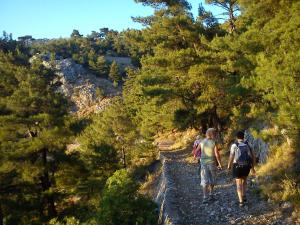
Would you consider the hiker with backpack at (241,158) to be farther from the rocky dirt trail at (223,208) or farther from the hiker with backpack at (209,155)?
the rocky dirt trail at (223,208)

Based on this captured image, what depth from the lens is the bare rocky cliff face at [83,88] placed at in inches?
3674

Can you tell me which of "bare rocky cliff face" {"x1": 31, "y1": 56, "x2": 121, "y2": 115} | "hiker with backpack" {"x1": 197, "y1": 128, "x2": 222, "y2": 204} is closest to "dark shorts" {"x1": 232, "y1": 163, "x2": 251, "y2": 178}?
"hiker with backpack" {"x1": 197, "y1": 128, "x2": 222, "y2": 204}

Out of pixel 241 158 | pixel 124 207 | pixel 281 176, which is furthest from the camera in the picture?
pixel 281 176

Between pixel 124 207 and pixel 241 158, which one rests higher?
A: pixel 241 158

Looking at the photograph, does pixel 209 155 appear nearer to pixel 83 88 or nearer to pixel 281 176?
pixel 281 176

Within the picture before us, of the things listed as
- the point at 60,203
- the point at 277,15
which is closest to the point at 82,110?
the point at 60,203

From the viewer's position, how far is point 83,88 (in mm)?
98125

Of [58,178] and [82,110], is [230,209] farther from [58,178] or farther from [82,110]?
[82,110]

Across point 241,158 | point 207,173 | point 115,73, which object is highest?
point 115,73

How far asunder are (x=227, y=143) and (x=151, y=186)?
184 inches

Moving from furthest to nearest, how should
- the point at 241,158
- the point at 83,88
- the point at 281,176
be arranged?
the point at 83,88
the point at 281,176
the point at 241,158

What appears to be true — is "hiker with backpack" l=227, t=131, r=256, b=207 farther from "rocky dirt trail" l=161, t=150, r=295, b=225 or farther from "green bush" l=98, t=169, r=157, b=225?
"green bush" l=98, t=169, r=157, b=225

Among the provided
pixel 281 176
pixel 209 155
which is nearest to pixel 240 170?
pixel 209 155

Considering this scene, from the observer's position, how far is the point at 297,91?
8.81 meters
